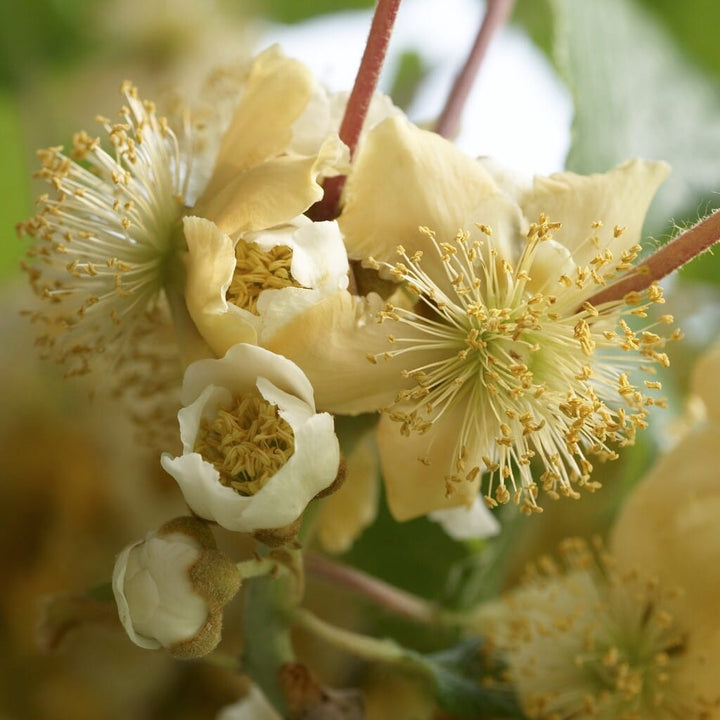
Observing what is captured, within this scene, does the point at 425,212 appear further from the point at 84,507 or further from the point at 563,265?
the point at 84,507

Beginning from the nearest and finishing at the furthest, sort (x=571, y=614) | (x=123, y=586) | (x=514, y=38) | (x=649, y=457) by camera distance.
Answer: (x=123, y=586), (x=571, y=614), (x=649, y=457), (x=514, y=38)

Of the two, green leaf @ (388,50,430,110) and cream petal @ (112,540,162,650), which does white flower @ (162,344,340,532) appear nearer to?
cream petal @ (112,540,162,650)

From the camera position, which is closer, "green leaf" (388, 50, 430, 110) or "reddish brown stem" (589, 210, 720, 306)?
"reddish brown stem" (589, 210, 720, 306)

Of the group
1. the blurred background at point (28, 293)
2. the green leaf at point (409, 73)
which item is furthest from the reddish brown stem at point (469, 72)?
the green leaf at point (409, 73)

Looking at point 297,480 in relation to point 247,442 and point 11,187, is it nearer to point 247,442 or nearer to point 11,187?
point 247,442

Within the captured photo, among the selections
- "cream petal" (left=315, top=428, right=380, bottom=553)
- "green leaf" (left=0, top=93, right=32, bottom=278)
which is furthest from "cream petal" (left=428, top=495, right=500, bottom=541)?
"green leaf" (left=0, top=93, right=32, bottom=278)

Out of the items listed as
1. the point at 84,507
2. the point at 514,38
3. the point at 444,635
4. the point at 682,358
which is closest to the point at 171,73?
the point at 514,38

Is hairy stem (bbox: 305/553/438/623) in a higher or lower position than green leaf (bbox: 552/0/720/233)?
lower

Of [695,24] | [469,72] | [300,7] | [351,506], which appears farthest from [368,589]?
[300,7]
